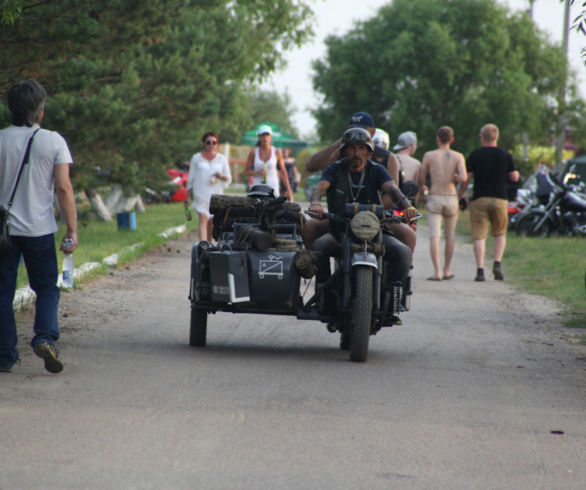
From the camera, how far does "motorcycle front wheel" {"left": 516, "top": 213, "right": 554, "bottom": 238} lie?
2302cm

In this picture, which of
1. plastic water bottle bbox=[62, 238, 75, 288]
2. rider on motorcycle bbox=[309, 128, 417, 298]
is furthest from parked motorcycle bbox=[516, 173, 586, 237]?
rider on motorcycle bbox=[309, 128, 417, 298]

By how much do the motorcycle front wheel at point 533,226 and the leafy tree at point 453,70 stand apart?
19013 mm

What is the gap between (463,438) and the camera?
5.70 metres

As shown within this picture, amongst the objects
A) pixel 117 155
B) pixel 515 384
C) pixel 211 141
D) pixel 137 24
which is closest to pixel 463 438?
pixel 515 384

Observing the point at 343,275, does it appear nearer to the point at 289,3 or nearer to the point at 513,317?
the point at 513,317

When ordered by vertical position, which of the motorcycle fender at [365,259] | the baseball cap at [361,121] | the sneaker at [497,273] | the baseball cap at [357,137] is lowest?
the sneaker at [497,273]

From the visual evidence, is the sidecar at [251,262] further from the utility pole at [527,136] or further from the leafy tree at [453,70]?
the utility pole at [527,136]

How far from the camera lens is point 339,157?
9.05 meters

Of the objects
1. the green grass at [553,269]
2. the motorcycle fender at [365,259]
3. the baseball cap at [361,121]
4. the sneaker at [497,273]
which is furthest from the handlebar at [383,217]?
the sneaker at [497,273]

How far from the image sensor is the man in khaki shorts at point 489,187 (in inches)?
596

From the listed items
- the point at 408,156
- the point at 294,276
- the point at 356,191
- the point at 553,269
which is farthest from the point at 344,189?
the point at 553,269

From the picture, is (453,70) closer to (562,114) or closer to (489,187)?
(562,114)

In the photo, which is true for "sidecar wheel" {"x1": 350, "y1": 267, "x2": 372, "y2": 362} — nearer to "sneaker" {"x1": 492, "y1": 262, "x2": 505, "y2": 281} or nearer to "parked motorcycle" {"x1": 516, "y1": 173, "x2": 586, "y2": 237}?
"sneaker" {"x1": 492, "y1": 262, "x2": 505, "y2": 281}

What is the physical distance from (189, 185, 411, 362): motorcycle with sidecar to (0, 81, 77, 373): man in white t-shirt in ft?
4.41
